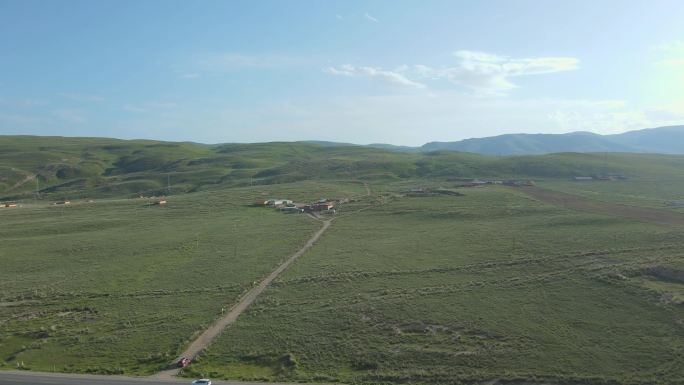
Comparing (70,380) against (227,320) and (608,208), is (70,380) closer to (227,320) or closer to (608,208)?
(227,320)

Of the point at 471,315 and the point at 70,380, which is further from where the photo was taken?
the point at 471,315

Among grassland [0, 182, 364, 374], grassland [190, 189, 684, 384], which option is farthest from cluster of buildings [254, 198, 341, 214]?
grassland [190, 189, 684, 384]

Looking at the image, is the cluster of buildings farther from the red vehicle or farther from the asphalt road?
the asphalt road

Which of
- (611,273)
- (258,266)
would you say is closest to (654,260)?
(611,273)

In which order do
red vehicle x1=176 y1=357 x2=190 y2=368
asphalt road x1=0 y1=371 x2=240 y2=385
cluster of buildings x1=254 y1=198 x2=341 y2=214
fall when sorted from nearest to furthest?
asphalt road x1=0 y1=371 x2=240 y2=385 < red vehicle x1=176 y1=357 x2=190 y2=368 < cluster of buildings x1=254 y1=198 x2=341 y2=214

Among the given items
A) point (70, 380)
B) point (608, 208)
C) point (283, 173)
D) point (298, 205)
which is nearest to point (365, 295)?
point (70, 380)

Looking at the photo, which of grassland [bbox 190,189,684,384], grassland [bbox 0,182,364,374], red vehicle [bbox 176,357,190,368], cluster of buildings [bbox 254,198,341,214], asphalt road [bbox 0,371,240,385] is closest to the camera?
asphalt road [bbox 0,371,240,385]

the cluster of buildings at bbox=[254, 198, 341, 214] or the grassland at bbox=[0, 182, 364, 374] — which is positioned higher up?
the cluster of buildings at bbox=[254, 198, 341, 214]
